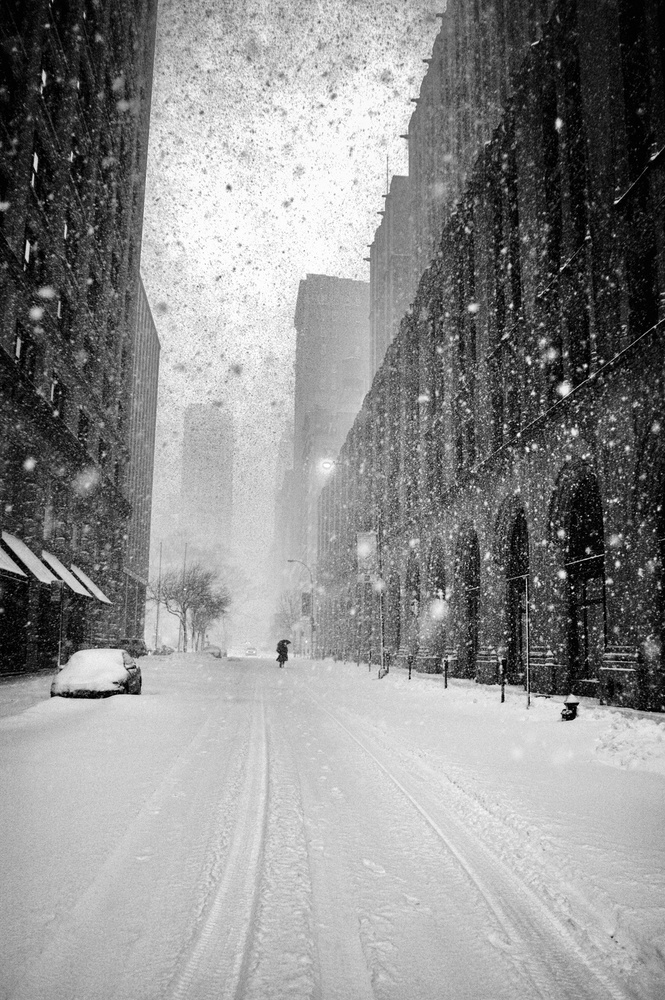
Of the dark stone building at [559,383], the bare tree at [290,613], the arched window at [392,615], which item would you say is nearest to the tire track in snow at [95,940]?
the dark stone building at [559,383]

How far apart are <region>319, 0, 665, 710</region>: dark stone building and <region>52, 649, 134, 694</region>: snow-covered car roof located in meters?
11.1

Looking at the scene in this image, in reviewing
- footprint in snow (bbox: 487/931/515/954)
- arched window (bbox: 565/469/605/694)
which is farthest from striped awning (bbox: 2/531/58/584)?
footprint in snow (bbox: 487/931/515/954)

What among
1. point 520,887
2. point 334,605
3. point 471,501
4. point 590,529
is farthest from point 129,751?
point 334,605

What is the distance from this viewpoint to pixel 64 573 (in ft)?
94.7

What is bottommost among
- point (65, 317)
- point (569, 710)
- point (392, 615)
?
point (569, 710)

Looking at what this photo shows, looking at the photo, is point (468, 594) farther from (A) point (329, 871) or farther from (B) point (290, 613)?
(B) point (290, 613)

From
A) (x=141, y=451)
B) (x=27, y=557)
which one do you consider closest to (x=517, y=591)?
(x=27, y=557)

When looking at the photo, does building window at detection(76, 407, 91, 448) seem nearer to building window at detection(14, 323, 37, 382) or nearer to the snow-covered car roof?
building window at detection(14, 323, 37, 382)

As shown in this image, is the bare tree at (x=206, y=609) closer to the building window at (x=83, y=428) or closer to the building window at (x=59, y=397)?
the building window at (x=83, y=428)

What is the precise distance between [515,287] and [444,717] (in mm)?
16187

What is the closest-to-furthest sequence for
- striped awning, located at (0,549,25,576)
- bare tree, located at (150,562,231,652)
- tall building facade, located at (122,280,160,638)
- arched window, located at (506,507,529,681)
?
1. striped awning, located at (0,549,25,576)
2. arched window, located at (506,507,529,681)
3. tall building facade, located at (122,280,160,638)
4. bare tree, located at (150,562,231,652)

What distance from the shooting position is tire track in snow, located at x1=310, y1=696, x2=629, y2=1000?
3260 millimetres

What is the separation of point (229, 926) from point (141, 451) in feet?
250

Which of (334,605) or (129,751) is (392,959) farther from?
(334,605)
